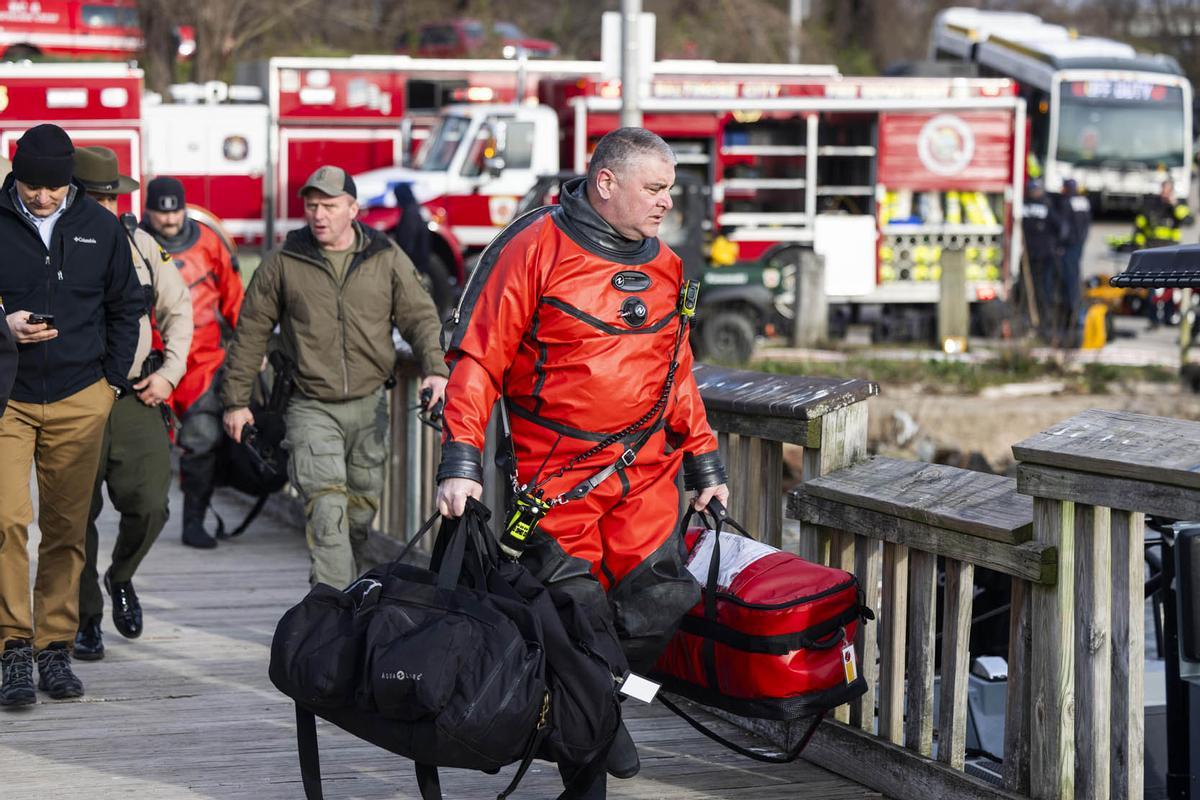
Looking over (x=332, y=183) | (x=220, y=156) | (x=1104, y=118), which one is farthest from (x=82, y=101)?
(x=1104, y=118)

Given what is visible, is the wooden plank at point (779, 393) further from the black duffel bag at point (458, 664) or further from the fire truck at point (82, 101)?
the fire truck at point (82, 101)

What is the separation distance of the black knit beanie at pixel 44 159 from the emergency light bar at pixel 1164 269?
10.8 feet

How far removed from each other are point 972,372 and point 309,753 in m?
13.0

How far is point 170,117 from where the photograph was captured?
19938 millimetres

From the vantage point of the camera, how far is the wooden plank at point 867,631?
5.06 metres

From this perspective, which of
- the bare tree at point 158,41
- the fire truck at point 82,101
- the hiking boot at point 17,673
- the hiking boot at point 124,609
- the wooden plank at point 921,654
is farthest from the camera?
the bare tree at point 158,41

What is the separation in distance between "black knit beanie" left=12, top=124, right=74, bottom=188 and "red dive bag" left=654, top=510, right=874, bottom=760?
7.56ft

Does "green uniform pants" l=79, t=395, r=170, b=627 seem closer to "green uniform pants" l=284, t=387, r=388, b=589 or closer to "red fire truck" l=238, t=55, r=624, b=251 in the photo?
"green uniform pants" l=284, t=387, r=388, b=589

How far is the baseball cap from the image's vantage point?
6.39 m

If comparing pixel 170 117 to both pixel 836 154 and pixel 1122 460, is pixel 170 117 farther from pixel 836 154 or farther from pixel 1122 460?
pixel 1122 460

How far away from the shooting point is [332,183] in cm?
641

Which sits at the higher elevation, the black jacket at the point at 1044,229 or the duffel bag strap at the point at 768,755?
the black jacket at the point at 1044,229

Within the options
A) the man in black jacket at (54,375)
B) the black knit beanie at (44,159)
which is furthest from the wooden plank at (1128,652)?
the black knit beanie at (44,159)

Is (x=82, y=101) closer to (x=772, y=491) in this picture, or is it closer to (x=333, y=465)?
(x=333, y=465)
